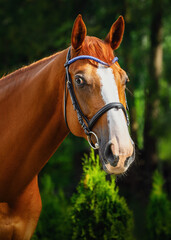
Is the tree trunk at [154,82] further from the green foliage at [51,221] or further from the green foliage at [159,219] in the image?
the green foliage at [51,221]

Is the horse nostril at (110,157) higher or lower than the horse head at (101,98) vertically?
lower

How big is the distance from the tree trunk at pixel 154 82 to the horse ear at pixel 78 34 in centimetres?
655

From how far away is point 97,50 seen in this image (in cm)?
255

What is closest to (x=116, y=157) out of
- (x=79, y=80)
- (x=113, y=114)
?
(x=113, y=114)

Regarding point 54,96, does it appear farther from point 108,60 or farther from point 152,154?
point 152,154

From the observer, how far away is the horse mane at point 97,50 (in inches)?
98.9

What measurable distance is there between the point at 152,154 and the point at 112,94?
8450 mm

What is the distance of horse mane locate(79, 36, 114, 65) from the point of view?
98.9 inches

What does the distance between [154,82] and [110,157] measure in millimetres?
7880

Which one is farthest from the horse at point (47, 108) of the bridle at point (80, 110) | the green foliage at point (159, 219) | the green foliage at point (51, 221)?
the green foliage at point (159, 219)

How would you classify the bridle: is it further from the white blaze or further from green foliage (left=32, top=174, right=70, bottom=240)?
green foliage (left=32, top=174, right=70, bottom=240)

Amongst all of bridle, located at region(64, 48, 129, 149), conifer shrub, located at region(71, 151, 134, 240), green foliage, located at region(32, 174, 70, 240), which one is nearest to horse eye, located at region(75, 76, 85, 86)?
bridle, located at region(64, 48, 129, 149)

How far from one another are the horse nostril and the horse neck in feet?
2.25

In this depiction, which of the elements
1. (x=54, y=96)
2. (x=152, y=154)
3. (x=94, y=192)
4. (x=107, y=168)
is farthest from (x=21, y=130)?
(x=152, y=154)
